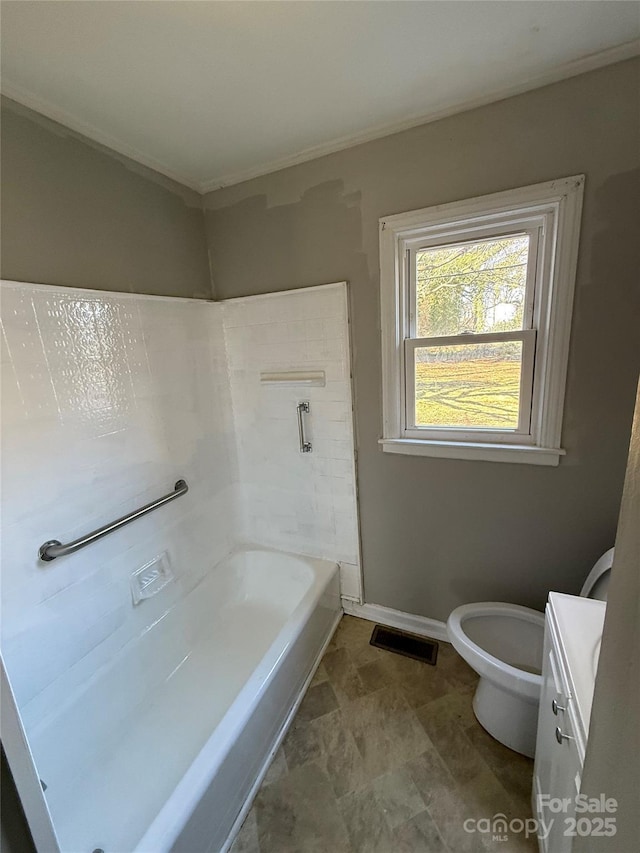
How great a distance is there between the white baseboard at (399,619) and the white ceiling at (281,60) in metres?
2.28

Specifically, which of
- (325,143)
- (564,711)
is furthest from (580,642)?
(325,143)

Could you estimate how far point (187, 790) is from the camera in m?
1.00

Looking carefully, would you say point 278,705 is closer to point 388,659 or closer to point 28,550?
point 388,659

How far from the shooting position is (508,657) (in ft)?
4.99

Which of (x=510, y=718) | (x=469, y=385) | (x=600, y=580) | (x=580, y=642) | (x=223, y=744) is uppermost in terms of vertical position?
(x=469, y=385)

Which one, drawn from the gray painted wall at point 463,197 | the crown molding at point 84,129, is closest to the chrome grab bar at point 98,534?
the gray painted wall at point 463,197

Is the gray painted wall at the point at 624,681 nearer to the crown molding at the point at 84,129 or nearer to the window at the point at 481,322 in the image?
the window at the point at 481,322

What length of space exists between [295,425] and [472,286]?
3.51 feet

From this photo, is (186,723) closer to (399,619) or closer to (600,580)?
(399,619)

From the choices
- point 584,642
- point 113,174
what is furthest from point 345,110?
point 584,642

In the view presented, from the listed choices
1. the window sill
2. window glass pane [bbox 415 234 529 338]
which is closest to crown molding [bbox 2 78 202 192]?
window glass pane [bbox 415 234 529 338]

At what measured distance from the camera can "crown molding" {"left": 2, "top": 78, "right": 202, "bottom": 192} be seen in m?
1.19

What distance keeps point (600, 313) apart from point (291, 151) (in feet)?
4.73

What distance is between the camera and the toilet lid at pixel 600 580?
4.16 ft
